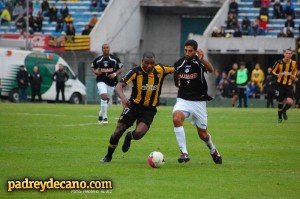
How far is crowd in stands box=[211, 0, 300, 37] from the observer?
50.2 meters

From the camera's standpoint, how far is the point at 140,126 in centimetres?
1742

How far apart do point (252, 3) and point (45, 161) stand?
37.1m

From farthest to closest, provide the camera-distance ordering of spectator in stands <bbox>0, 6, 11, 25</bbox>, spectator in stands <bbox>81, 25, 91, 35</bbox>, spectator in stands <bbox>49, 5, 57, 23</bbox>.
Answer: spectator in stands <bbox>0, 6, 11, 25</bbox>, spectator in stands <bbox>49, 5, 57, 23</bbox>, spectator in stands <bbox>81, 25, 91, 35</bbox>

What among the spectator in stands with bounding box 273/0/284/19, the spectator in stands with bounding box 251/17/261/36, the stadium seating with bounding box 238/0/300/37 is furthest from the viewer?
the spectator in stands with bounding box 273/0/284/19

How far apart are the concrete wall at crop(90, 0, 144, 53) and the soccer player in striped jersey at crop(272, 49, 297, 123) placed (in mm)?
24200

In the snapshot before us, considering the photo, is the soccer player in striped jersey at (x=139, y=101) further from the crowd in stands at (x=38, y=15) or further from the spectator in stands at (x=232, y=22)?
the crowd in stands at (x=38, y=15)

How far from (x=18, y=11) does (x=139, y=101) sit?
1566 inches

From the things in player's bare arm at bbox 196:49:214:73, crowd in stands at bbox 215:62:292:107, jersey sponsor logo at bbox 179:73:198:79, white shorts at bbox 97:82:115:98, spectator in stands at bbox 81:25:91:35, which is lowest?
crowd in stands at bbox 215:62:292:107

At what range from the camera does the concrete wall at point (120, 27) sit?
176 ft

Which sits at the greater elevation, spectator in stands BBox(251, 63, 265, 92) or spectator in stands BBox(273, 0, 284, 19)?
spectator in stands BBox(273, 0, 284, 19)

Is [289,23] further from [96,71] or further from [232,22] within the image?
[96,71]

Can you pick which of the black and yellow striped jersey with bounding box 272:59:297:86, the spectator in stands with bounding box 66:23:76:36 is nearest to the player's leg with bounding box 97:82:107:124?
the black and yellow striped jersey with bounding box 272:59:297:86

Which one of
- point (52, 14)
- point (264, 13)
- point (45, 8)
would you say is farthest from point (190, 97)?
point (45, 8)

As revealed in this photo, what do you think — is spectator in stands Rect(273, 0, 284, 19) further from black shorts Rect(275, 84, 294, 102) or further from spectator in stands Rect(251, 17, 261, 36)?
black shorts Rect(275, 84, 294, 102)
